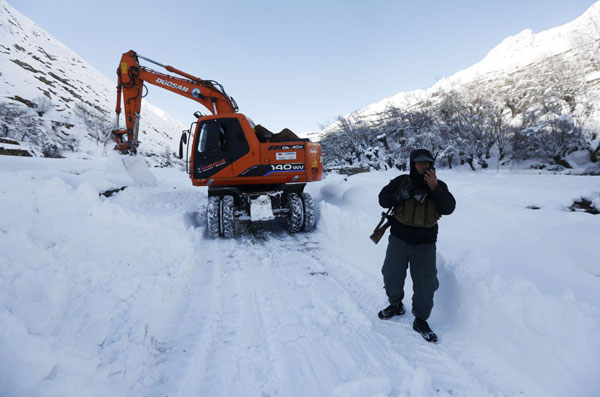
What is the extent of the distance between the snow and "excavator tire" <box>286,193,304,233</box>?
2005mm

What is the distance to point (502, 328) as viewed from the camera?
8.27 feet

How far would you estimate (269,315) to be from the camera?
3150 millimetres

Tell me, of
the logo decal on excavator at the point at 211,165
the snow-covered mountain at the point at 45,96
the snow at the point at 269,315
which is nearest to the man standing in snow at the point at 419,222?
the snow at the point at 269,315

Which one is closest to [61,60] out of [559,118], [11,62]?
[11,62]

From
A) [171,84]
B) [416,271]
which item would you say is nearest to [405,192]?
[416,271]

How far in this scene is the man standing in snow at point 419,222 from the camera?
2.67 metres

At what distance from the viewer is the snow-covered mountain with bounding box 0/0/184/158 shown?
25219mm

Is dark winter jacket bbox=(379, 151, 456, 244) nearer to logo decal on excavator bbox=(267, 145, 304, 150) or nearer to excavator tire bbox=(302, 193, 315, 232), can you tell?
excavator tire bbox=(302, 193, 315, 232)

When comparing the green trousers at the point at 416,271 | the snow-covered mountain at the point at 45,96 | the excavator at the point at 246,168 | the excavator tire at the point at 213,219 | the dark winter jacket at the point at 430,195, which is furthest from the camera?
the snow-covered mountain at the point at 45,96

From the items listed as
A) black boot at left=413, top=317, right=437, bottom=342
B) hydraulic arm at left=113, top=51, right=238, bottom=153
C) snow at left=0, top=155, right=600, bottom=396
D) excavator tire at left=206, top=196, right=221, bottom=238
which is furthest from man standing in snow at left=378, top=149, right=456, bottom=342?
hydraulic arm at left=113, top=51, right=238, bottom=153

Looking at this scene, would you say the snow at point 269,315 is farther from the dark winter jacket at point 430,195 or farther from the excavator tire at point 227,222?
the excavator tire at point 227,222

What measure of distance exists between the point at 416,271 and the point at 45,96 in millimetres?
52789

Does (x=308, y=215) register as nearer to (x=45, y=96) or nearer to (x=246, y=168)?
(x=246, y=168)

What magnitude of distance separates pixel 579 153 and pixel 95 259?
24757 millimetres
